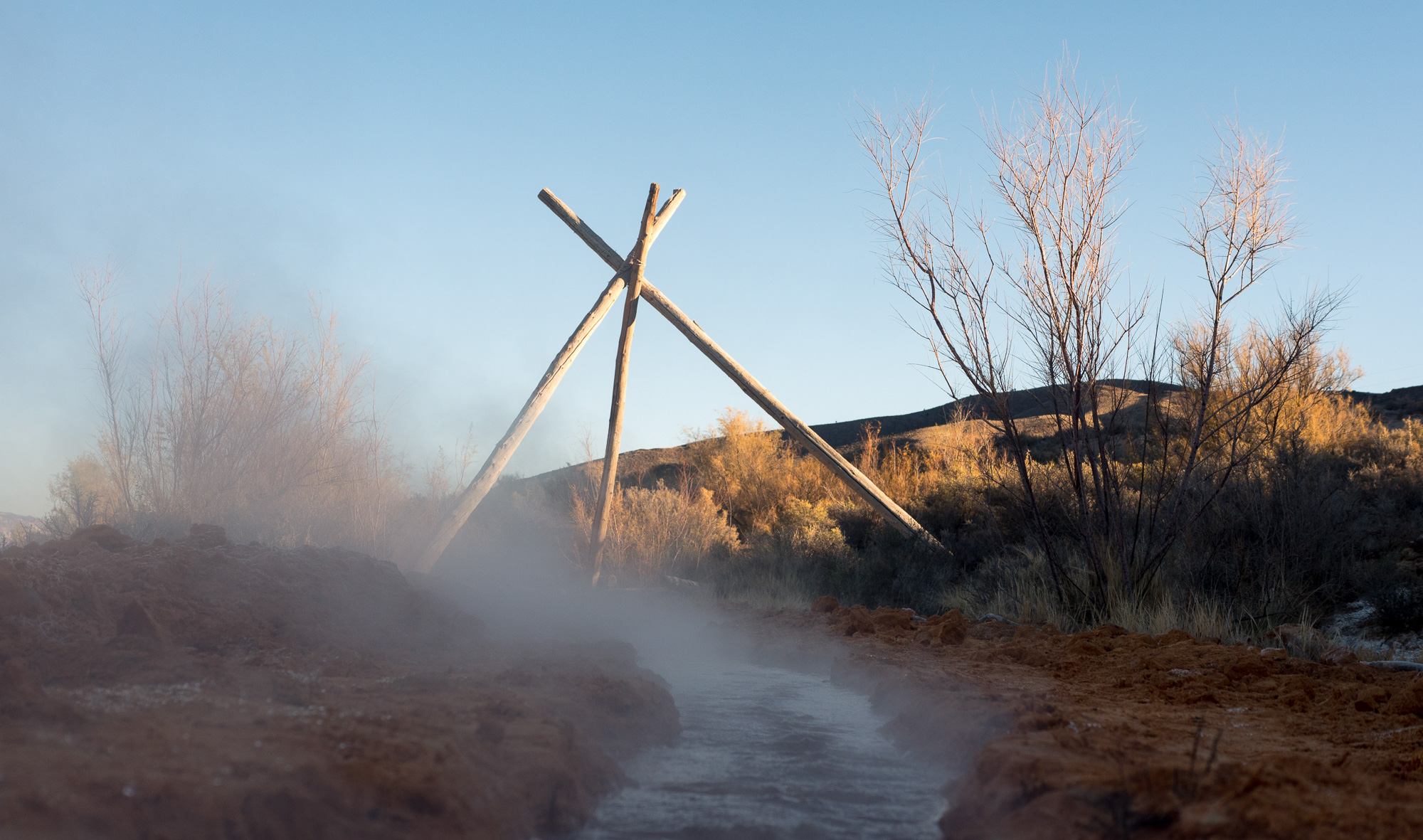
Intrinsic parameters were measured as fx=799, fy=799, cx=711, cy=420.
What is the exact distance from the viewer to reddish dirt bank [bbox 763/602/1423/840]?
83.6 inches

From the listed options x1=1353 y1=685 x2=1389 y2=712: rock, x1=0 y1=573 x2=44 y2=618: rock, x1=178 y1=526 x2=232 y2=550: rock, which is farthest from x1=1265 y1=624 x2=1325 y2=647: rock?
x1=0 y1=573 x2=44 y2=618: rock

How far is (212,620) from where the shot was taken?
14.3 ft

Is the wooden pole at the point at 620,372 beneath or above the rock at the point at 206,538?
above

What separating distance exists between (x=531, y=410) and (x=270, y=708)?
776 cm

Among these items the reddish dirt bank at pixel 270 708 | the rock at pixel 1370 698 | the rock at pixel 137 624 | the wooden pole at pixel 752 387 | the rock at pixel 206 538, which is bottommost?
the rock at pixel 1370 698

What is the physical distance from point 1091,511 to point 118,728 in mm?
8296

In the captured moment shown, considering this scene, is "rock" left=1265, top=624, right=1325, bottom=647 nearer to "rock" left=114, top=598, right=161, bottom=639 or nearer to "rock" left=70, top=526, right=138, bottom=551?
"rock" left=114, top=598, right=161, bottom=639

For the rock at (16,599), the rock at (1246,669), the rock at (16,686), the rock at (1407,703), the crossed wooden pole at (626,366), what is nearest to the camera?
the rock at (16,686)

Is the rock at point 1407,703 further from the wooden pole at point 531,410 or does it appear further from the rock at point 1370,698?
the wooden pole at point 531,410

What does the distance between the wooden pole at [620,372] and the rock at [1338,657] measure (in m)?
8.28

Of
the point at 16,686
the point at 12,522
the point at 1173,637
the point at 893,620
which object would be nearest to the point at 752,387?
the point at 893,620

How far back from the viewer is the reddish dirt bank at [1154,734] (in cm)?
212

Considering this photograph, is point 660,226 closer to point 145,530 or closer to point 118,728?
point 145,530

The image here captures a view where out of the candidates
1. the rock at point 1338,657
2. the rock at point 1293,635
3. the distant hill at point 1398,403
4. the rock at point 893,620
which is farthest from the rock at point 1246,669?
the distant hill at point 1398,403
